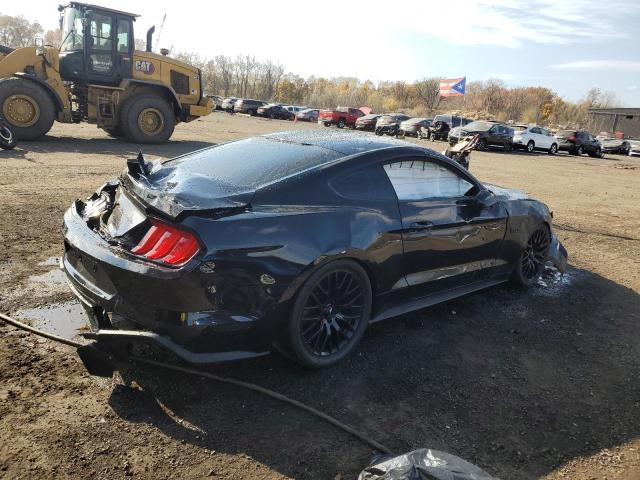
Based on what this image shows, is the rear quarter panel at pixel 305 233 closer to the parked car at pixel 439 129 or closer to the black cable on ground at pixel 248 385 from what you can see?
the black cable on ground at pixel 248 385

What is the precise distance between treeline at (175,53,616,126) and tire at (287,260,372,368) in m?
85.7

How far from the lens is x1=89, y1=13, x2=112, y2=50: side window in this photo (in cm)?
1270

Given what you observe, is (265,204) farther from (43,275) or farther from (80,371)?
(43,275)

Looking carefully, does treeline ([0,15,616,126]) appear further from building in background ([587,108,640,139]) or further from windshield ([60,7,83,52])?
windshield ([60,7,83,52])

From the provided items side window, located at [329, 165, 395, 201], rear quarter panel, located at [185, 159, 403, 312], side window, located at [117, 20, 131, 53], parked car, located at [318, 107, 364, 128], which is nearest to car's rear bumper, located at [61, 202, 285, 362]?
rear quarter panel, located at [185, 159, 403, 312]

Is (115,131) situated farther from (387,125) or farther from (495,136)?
(387,125)

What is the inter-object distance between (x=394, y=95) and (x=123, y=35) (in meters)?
84.8

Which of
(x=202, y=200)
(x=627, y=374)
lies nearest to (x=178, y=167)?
(x=202, y=200)

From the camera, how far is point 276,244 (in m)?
2.98

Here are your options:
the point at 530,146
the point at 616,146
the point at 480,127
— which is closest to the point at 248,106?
the point at 480,127

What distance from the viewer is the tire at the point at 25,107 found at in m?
11.8

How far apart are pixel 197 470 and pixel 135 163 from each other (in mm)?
2070

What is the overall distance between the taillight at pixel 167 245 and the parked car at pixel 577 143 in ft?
108

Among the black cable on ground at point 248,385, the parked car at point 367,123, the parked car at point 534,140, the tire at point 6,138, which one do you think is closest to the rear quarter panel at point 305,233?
the black cable on ground at point 248,385
